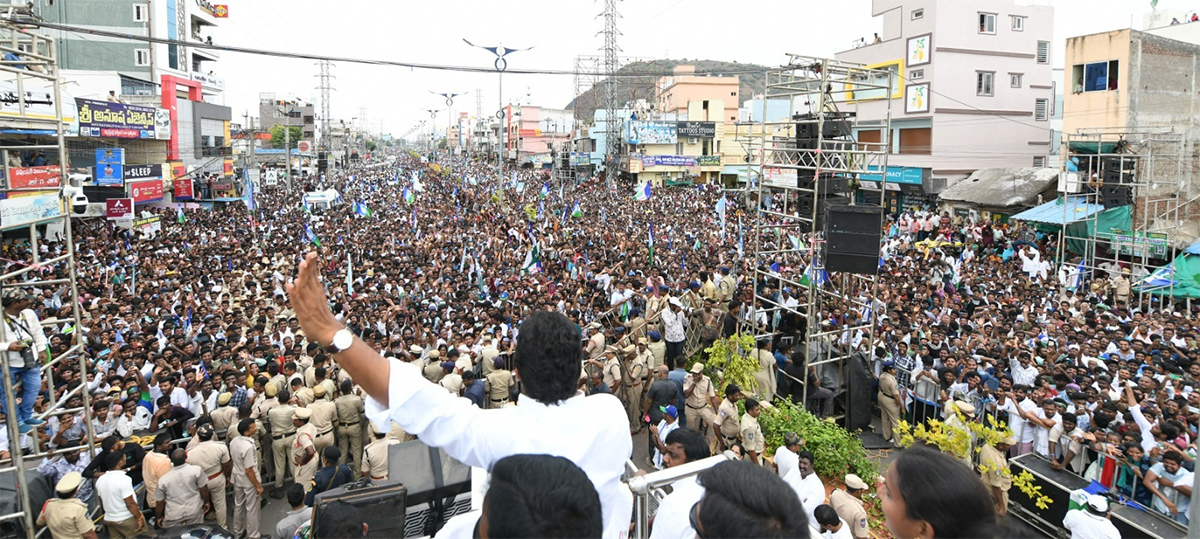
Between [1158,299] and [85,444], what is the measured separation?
18.2 metres

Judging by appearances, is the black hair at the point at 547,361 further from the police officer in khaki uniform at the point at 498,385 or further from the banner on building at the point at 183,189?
the banner on building at the point at 183,189

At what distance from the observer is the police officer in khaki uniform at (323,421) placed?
7609mm

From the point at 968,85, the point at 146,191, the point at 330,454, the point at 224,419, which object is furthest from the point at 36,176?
the point at 968,85

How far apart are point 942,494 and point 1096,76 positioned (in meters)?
23.0

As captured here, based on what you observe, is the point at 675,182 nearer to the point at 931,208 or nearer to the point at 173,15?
the point at 931,208

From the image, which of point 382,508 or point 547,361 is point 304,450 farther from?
point 547,361

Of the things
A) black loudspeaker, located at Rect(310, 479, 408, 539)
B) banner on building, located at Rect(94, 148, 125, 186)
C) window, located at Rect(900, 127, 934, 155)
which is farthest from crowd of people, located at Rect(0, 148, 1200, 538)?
window, located at Rect(900, 127, 934, 155)

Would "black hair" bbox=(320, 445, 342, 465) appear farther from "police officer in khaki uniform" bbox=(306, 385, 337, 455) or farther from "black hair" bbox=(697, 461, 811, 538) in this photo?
"black hair" bbox=(697, 461, 811, 538)

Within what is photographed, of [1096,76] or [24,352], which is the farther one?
[1096,76]

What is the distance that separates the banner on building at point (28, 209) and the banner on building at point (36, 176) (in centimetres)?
178

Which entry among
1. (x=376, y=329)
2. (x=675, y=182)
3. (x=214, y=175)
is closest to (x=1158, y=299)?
(x=376, y=329)

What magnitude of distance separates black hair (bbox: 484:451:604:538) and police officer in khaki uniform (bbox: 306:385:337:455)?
645 cm

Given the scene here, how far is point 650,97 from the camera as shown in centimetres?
7312

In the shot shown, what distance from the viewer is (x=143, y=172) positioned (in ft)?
86.8
